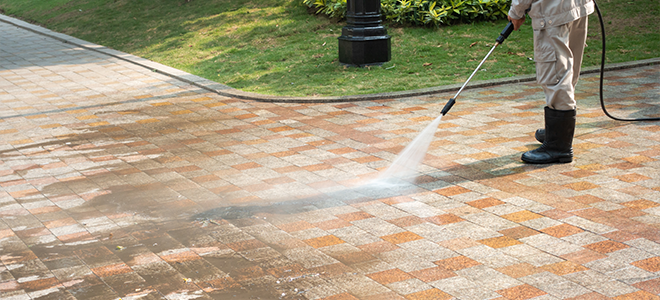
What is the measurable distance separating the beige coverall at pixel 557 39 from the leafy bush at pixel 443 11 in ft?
20.3

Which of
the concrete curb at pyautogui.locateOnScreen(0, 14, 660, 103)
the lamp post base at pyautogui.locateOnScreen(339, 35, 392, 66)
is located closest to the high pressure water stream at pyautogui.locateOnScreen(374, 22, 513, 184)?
the concrete curb at pyautogui.locateOnScreen(0, 14, 660, 103)

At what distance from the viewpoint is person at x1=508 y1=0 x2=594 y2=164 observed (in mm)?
4836

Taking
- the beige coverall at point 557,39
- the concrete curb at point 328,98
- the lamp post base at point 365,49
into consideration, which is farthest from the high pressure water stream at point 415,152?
the lamp post base at point 365,49

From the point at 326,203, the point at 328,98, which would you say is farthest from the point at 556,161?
the point at 328,98

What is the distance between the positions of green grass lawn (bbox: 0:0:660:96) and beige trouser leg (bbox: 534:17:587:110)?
296 cm

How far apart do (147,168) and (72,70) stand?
574 cm

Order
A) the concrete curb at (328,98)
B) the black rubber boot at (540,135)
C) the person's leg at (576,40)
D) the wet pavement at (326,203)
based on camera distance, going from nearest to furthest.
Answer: the wet pavement at (326,203), the person's leg at (576,40), the black rubber boot at (540,135), the concrete curb at (328,98)

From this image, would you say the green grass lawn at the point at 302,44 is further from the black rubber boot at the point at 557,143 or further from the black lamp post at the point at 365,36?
the black rubber boot at the point at 557,143

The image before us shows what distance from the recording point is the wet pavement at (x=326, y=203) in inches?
130

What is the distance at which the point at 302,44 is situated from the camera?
1091 centimetres

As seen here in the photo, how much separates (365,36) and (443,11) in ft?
A: 8.28

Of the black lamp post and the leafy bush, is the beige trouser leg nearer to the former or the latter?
the black lamp post

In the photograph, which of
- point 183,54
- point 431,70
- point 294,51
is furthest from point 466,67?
point 183,54

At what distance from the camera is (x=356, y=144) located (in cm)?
577
